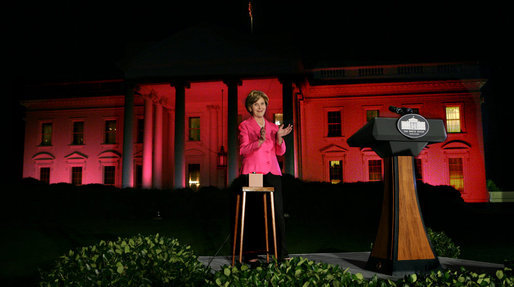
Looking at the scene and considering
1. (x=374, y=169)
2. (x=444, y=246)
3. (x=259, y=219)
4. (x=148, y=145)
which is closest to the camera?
(x=259, y=219)

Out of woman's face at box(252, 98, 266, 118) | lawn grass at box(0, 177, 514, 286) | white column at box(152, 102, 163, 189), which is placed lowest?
lawn grass at box(0, 177, 514, 286)

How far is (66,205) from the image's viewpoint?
17297mm

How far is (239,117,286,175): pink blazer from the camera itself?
4.56 metres

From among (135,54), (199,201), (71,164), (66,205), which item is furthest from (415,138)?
(71,164)

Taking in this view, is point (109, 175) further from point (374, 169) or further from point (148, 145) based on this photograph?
point (374, 169)

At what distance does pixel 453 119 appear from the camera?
88.7 ft

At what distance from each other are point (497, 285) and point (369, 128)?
68.3 inches

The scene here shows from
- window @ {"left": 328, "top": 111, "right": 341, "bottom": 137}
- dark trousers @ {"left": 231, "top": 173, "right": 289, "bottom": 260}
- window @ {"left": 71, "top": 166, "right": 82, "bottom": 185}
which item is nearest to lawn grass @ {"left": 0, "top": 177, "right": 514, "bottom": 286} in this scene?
dark trousers @ {"left": 231, "top": 173, "right": 289, "bottom": 260}

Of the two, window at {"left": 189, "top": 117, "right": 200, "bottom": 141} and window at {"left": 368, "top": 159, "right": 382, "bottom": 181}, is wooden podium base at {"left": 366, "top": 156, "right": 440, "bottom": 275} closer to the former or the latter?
window at {"left": 368, "top": 159, "right": 382, "bottom": 181}

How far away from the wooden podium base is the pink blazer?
1254 mm

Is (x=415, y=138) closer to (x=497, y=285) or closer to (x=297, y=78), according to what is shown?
(x=497, y=285)

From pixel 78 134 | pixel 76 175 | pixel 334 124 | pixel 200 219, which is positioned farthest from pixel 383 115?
pixel 76 175

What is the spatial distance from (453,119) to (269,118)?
1237 cm

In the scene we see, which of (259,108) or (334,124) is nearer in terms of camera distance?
(259,108)
